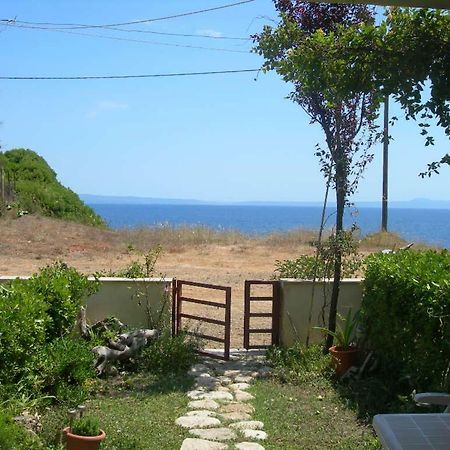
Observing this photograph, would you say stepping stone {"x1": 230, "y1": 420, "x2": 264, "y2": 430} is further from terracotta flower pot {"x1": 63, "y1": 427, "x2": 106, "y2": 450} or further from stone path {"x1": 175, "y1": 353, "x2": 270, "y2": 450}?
terracotta flower pot {"x1": 63, "y1": 427, "x2": 106, "y2": 450}

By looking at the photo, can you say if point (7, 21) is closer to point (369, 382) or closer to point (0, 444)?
point (369, 382)

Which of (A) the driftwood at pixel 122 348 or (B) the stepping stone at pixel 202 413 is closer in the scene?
(B) the stepping stone at pixel 202 413

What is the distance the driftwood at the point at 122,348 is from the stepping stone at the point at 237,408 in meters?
1.32

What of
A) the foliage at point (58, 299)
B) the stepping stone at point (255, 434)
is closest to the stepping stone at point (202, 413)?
the stepping stone at point (255, 434)

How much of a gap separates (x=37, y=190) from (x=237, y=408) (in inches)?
779

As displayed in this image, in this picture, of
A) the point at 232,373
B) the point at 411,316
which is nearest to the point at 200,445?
the point at 411,316

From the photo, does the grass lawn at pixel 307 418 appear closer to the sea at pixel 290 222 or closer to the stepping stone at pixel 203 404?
the stepping stone at pixel 203 404

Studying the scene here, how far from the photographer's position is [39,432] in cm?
418

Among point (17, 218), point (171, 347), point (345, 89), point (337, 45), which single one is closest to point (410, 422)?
point (345, 89)

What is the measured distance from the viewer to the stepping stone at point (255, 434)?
4789 mm

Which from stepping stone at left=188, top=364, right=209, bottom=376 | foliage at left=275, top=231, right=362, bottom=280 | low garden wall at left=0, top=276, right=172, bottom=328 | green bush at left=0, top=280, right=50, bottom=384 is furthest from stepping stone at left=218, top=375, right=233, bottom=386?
green bush at left=0, top=280, right=50, bottom=384

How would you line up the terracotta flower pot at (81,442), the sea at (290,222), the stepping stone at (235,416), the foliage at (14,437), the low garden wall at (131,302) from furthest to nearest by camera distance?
the sea at (290,222) < the low garden wall at (131,302) < the stepping stone at (235,416) < the terracotta flower pot at (81,442) < the foliage at (14,437)

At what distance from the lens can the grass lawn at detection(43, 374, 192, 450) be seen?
4.48 metres

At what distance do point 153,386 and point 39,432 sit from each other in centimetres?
189
